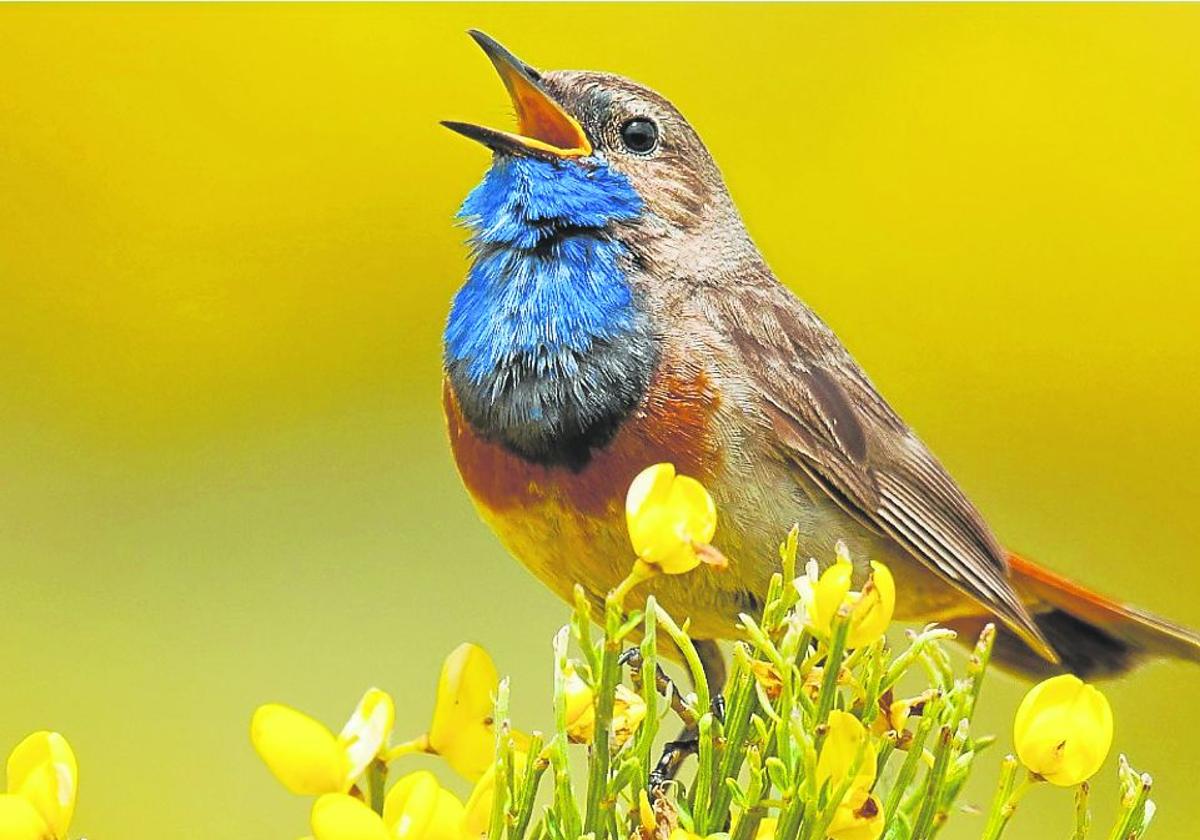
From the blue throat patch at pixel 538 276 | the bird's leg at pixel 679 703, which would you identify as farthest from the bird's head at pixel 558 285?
the bird's leg at pixel 679 703

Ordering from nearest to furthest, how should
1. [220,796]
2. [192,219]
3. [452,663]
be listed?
[452,663], [220,796], [192,219]

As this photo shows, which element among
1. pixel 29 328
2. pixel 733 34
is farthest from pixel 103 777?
pixel 733 34

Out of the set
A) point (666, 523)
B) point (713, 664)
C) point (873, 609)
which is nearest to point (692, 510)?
point (666, 523)

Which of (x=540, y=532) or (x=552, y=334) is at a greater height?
(x=552, y=334)

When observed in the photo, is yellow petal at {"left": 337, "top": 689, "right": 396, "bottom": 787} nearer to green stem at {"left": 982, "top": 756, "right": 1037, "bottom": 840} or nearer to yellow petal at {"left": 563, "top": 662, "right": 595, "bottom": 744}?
yellow petal at {"left": 563, "top": 662, "right": 595, "bottom": 744}

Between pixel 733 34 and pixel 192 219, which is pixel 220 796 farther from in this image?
pixel 733 34

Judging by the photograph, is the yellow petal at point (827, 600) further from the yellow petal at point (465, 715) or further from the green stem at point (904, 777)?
the yellow petal at point (465, 715)

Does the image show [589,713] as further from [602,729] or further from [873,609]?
[873,609]

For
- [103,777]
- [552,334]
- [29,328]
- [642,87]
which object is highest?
[642,87]
